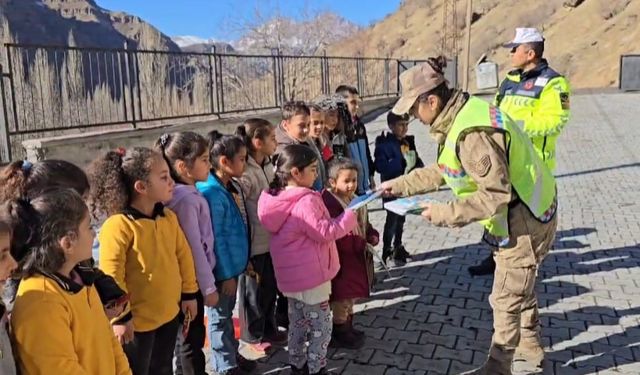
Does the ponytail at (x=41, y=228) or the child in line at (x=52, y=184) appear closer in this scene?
the ponytail at (x=41, y=228)

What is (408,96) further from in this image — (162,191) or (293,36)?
(293,36)

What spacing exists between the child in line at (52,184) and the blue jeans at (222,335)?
3.33 ft

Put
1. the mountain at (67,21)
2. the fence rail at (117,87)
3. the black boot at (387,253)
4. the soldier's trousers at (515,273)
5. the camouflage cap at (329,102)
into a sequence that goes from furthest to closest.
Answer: the mountain at (67,21), the fence rail at (117,87), the black boot at (387,253), the camouflage cap at (329,102), the soldier's trousers at (515,273)

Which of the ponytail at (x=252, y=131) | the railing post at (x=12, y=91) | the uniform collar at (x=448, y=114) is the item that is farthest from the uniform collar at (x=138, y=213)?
the railing post at (x=12, y=91)

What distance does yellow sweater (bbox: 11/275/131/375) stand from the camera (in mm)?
1797

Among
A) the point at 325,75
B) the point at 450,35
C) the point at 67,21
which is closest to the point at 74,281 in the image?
the point at 325,75

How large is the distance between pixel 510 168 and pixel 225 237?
1.57 m

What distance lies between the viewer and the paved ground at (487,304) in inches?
147

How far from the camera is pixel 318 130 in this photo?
4609 mm

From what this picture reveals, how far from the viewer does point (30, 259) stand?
6.16 feet

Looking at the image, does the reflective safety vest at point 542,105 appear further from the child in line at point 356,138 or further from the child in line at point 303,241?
the child in line at point 303,241

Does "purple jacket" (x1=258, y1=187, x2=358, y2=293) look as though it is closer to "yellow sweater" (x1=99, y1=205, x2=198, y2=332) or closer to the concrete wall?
"yellow sweater" (x1=99, y1=205, x2=198, y2=332)

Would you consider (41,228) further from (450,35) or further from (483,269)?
(450,35)

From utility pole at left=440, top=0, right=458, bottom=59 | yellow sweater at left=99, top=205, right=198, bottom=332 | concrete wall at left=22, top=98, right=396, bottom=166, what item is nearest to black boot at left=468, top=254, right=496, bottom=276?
yellow sweater at left=99, top=205, right=198, bottom=332
